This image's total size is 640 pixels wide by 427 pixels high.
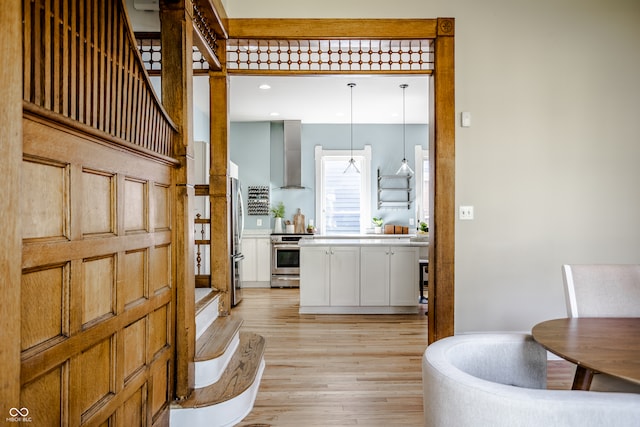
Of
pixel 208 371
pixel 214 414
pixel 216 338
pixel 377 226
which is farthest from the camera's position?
pixel 377 226

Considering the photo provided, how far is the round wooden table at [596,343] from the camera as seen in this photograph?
3.84ft

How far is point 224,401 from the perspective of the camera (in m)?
2.09

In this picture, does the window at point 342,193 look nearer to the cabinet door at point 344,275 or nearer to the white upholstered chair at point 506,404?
the cabinet door at point 344,275

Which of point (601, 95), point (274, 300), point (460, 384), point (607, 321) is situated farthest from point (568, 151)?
point (274, 300)

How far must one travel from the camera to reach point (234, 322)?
3.01 meters

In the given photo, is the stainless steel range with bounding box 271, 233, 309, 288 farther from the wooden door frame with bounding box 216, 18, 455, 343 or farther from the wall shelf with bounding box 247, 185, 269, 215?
the wooden door frame with bounding box 216, 18, 455, 343

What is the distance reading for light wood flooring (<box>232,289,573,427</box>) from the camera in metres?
2.27

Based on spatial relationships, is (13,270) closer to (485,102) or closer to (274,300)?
(485,102)

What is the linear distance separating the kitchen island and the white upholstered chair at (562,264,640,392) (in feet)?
8.76

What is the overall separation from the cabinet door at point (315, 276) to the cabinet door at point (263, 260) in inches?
79.8

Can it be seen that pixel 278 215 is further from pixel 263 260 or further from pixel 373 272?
pixel 373 272

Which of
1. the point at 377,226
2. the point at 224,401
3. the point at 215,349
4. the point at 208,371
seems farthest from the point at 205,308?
the point at 377,226

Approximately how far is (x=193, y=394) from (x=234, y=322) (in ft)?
2.88

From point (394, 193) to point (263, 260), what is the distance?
2714 mm
